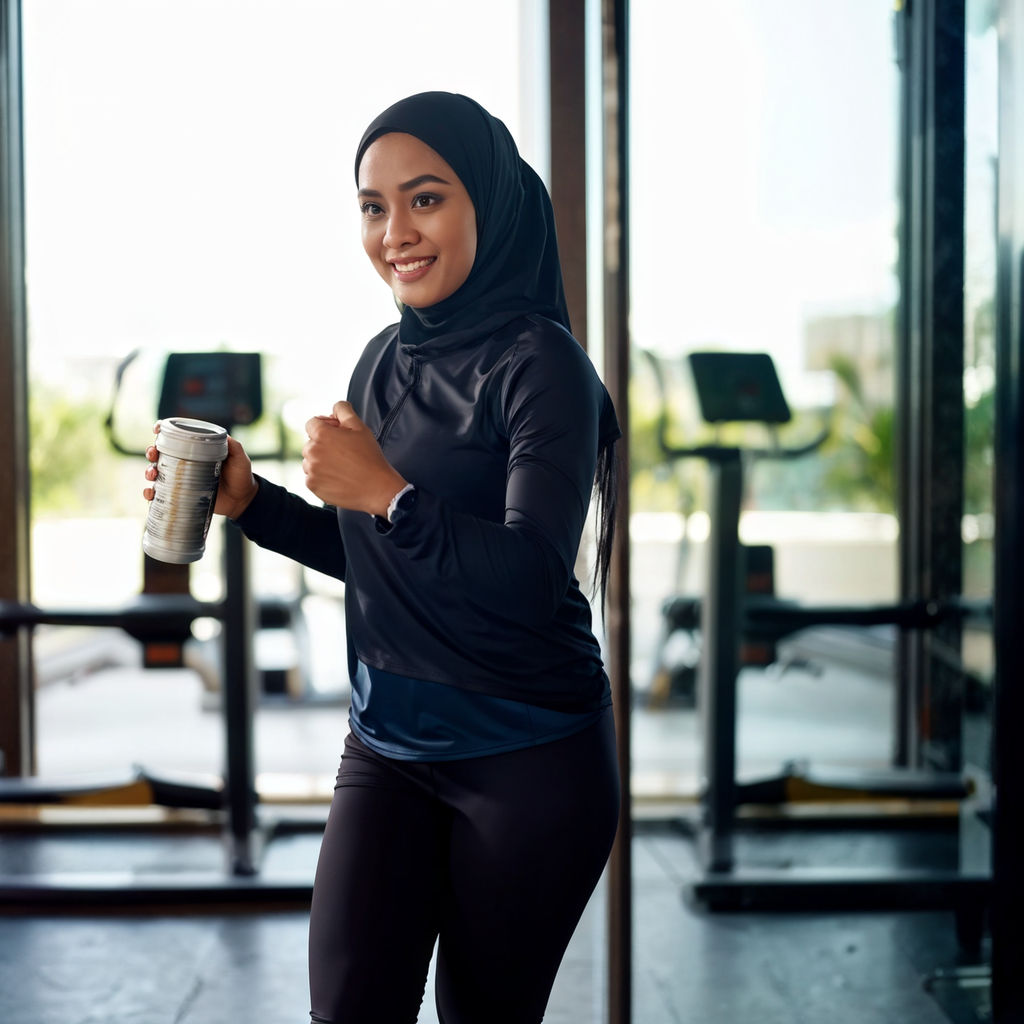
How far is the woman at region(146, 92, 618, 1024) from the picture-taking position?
113 cm

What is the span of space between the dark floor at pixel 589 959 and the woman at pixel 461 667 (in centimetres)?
73

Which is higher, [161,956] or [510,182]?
[510,182]

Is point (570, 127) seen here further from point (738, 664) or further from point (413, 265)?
point (738, 664)

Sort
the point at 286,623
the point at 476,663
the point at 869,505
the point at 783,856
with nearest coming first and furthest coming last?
the point at 476,663 → the point at 783,856 → the point at 286,623 → the point at 869,505

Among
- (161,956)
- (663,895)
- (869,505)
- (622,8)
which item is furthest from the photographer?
(869,505)

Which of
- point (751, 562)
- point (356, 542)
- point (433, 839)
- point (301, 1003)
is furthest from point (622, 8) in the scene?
point (301, 1003)

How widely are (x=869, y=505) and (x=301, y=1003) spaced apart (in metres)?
2.67

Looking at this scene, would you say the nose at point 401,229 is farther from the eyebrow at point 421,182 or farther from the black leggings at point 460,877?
the black leggings at point 460,877

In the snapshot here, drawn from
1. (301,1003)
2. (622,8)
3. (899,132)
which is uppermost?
(899,132)

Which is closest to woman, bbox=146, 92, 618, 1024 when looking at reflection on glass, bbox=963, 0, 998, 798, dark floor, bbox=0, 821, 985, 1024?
dark floor, bbox=0, 821, 985, 1024

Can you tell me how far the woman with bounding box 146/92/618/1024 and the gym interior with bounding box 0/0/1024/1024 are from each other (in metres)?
0.53

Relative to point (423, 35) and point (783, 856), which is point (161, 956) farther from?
point (423, 35)

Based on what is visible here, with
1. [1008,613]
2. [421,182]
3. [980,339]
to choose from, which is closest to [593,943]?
[1008,613]

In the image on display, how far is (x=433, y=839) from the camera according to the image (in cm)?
120
